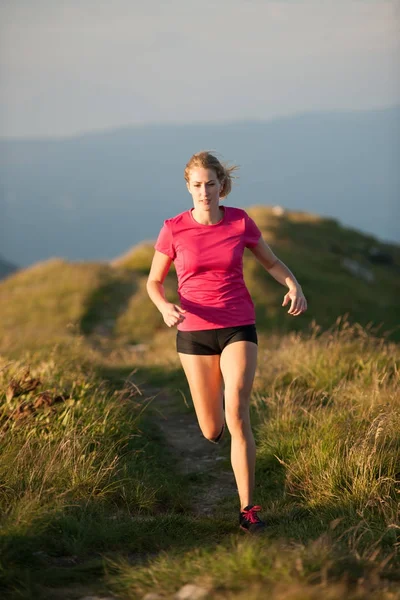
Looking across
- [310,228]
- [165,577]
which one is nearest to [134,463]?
[165,577]

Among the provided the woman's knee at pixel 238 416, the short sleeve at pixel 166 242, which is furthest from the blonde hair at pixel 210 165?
the woman's knee at pixel 238 416

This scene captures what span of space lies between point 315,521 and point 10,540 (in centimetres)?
199

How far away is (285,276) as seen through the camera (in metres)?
5.60

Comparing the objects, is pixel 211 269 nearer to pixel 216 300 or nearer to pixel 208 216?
pixel 216 300

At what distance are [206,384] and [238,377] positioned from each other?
0.41 metres

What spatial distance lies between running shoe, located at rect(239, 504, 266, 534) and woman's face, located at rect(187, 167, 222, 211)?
6.78ft

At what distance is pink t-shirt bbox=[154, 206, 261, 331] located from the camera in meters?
5.27

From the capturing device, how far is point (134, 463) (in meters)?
6.11

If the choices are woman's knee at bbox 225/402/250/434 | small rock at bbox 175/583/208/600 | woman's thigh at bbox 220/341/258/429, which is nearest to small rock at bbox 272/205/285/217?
woman's thigh at bbox 220/341/258/429

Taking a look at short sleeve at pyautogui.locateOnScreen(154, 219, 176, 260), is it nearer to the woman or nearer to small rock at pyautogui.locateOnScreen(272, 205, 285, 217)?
the woman

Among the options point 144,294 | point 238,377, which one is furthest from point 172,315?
point 144,294

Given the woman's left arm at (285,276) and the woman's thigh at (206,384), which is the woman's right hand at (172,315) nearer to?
the woman's thigh at (206,384)

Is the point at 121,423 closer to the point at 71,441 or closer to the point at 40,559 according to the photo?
the point at 71,441

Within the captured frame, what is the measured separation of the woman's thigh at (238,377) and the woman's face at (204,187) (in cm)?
100
